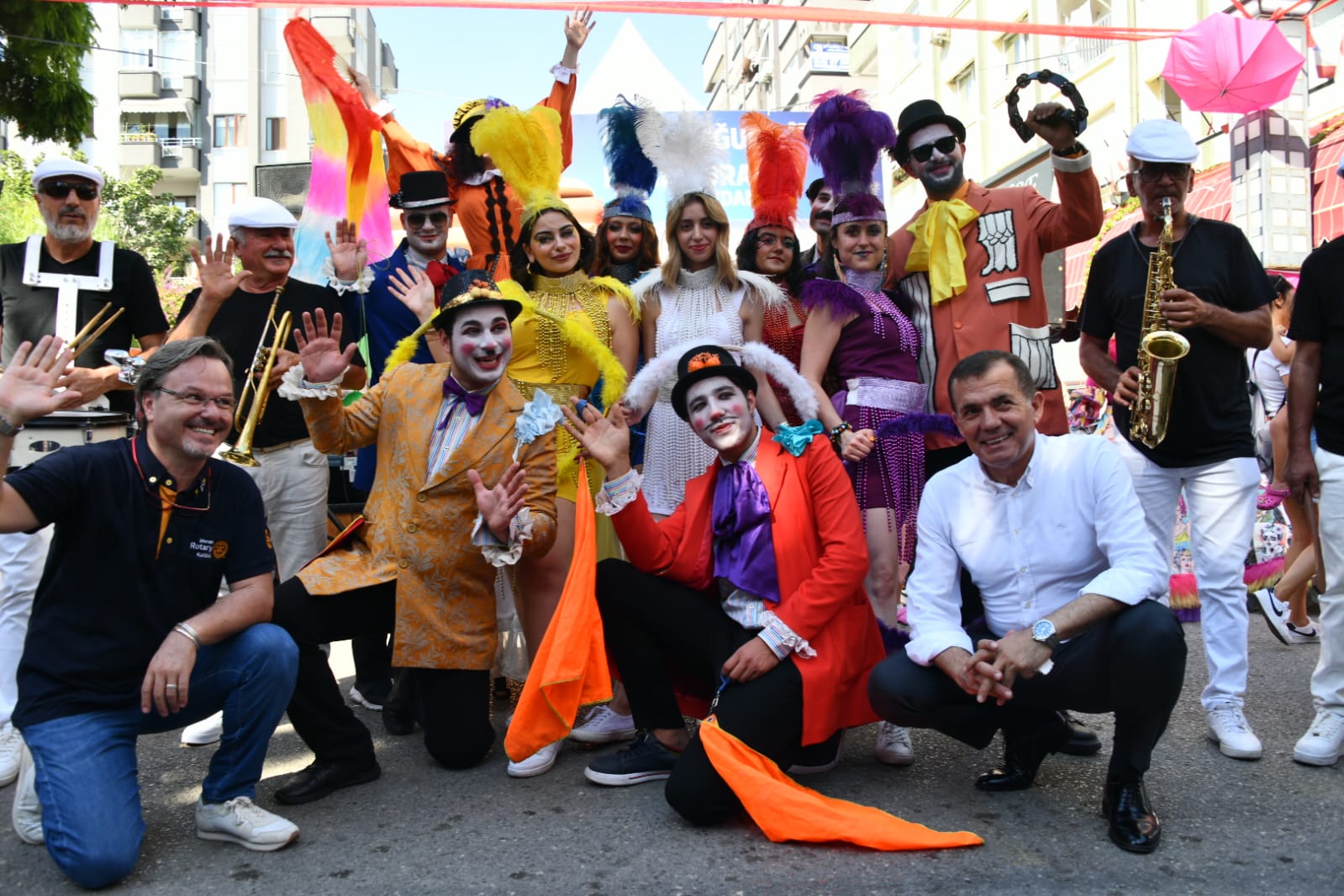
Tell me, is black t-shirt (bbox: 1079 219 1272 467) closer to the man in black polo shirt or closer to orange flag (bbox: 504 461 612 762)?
orange flag (bbox: 504 461 612 762)

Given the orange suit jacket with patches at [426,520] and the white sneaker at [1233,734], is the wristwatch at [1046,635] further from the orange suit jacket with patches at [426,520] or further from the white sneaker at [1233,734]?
the orange suit jacket with patches at [426,520]

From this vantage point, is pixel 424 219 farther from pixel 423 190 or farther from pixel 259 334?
pixel 259 334

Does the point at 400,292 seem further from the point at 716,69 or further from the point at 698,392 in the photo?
the point at 716,69

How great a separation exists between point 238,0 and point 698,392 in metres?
6.22

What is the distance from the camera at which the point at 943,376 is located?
432cm

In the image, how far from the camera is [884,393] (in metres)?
4.27

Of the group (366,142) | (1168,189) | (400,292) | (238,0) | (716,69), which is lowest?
(400,292)

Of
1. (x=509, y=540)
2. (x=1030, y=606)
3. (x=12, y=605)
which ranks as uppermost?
(x=509, y=540)

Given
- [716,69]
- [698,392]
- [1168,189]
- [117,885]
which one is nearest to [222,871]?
[117,885]

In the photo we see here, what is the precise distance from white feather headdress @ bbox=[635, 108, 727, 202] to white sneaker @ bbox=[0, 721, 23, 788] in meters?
3.31

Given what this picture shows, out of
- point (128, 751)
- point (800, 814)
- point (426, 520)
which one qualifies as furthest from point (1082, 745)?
point (128, 751)

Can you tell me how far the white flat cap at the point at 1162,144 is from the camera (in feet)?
13.0

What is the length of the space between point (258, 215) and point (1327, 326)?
418 centimetres

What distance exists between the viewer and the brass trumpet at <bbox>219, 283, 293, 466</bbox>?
4098mm
